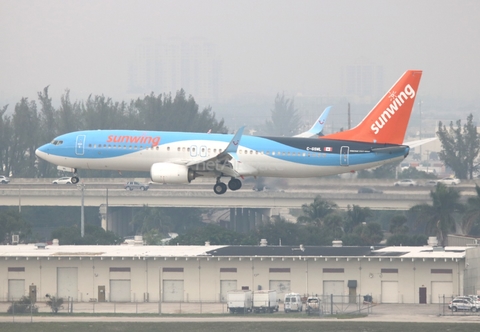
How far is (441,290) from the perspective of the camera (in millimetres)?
86062

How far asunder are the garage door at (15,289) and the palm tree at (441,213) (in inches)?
A: 2073

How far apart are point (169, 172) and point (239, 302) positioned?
11540mm

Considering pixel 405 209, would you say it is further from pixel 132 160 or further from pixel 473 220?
pixel 132 160

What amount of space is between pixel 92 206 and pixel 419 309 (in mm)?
90472

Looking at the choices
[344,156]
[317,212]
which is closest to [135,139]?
[344,156]

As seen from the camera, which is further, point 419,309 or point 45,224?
point 45,224

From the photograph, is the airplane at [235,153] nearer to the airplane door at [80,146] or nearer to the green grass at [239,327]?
the airplane door at [80,146]

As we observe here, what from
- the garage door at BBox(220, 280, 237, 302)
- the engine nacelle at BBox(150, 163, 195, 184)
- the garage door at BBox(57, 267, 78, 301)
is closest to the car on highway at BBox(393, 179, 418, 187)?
the garage door at BBox(220, 280, 237, 302)

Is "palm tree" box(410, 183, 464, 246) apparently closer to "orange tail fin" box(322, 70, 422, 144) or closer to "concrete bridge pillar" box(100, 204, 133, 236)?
"orange tail fin" box(322, 70, 422, 144)

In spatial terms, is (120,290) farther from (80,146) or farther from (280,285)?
(280,285)

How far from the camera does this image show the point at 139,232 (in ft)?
525

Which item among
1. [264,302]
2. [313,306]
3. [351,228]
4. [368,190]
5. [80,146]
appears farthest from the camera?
[368,190]

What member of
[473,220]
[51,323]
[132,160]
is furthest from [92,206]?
[51,323]

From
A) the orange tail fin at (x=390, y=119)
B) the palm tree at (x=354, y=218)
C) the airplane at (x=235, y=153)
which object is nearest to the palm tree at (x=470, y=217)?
the palm tree at (x=354, y=218)
